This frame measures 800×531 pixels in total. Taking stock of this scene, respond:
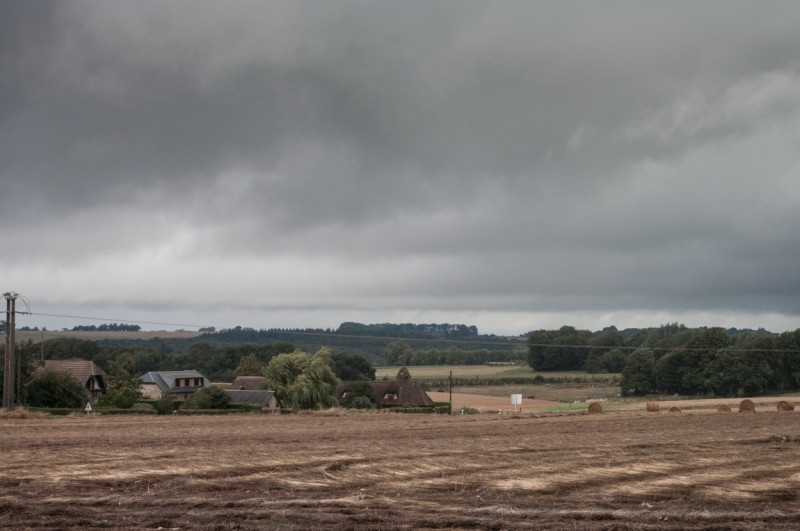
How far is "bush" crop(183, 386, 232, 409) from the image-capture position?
2267 inches

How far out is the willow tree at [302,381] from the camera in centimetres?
6406

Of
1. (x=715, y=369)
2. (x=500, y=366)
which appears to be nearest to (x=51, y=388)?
(x=715, y=369)

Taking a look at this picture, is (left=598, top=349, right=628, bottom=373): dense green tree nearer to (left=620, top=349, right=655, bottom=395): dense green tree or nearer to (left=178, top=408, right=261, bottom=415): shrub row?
(left=620, top=349, right=655, bottom=395): dense green tree

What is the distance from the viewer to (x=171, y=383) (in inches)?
3967

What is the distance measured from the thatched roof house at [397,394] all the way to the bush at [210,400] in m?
27.7

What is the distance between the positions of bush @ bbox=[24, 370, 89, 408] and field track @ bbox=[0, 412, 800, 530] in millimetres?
24642

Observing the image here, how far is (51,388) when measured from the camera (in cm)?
5562

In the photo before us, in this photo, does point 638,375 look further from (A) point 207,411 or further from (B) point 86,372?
(B) point 86,372

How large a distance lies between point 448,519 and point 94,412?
43.0m

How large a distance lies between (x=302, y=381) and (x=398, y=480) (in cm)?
4780

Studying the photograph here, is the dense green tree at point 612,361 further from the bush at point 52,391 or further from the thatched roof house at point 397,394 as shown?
the bush at point 52,391

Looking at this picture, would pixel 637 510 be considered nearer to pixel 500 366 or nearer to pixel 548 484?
pixel 548 484

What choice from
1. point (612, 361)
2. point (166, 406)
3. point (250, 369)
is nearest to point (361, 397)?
point (166, 406)

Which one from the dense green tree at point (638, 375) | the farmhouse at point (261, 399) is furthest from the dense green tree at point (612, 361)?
the farmhouse at point (261, 399)
